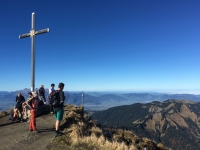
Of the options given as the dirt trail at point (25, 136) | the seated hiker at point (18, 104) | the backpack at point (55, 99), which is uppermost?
the backpack at point (55, 99)

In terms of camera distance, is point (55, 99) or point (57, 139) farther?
point (55, 99)

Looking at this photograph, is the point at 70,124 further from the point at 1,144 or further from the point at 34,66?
the point at 34,66

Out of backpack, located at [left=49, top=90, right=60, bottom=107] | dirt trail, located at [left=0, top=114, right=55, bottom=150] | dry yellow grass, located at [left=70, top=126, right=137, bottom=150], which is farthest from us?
backpack, located at [left=49, top=90, right=60, bottom=107]

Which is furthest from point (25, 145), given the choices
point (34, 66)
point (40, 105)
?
point (34, 66)

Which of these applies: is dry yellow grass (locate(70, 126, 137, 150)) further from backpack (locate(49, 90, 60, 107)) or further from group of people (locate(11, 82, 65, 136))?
backpack (locate(49, 90, 60, 107))

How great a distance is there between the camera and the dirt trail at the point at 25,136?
10.2m

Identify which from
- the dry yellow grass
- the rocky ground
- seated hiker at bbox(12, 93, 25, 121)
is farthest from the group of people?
the dry yellow grass

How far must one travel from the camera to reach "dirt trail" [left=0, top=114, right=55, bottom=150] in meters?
10.2

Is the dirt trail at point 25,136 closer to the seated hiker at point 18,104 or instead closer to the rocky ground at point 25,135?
the rocky ground at point 25,135

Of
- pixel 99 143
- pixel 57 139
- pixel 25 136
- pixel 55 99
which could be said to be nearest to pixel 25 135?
pixel 25 136

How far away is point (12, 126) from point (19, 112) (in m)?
1.59

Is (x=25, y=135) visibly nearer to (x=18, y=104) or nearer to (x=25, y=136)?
(x=25, y=136)

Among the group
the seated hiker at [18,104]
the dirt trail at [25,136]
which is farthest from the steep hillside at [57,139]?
the seated hiker at [18,104]

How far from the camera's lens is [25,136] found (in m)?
11.7
